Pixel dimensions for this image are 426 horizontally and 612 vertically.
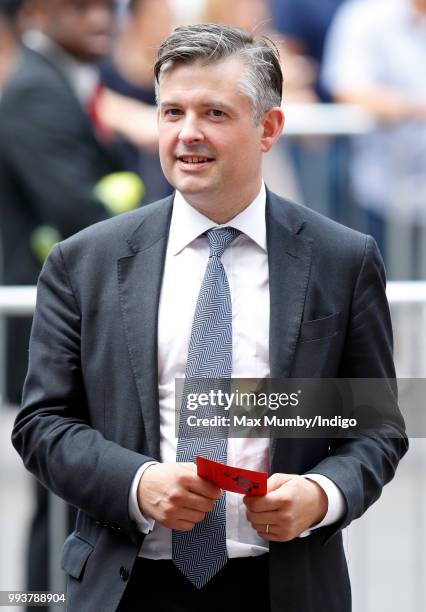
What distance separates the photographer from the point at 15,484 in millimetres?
5398

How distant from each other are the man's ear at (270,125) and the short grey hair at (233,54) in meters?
0.02

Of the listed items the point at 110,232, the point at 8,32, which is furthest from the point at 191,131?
the point at 8,32

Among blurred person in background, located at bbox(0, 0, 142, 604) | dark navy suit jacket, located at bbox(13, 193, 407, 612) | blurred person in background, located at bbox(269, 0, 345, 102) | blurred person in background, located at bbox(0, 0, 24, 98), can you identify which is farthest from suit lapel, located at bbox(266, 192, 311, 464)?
blurred person in background, located at bbox(0, 0, 24, 98)

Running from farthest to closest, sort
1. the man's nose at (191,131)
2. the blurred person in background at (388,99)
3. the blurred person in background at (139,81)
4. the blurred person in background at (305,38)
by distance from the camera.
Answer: the blurred person in background at (305,38) < the blurred person in background at (388,99) < the blurred person in background at (139,81) < the man's nose at (191,131)

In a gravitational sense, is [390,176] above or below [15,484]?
above

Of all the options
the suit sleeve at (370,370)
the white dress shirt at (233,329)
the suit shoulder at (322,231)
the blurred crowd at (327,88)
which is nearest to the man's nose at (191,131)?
the white dress shirt at (233,329)

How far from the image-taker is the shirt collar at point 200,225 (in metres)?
3.31

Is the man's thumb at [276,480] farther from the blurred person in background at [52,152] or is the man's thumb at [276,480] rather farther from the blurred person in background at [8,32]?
the blurred person in background at [8,32]

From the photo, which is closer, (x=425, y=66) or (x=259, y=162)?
(x=259, y=162)

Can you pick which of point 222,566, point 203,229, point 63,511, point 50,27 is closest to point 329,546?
point 222,566

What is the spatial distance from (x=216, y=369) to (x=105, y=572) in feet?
1.83

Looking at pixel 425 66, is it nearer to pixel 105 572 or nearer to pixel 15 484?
pixel 15 484

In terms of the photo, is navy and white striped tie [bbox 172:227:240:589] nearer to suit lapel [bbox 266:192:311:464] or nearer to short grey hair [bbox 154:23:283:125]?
suit lapel [bbox 266:192:311:464]

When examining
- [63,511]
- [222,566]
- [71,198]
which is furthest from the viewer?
[71,198]
